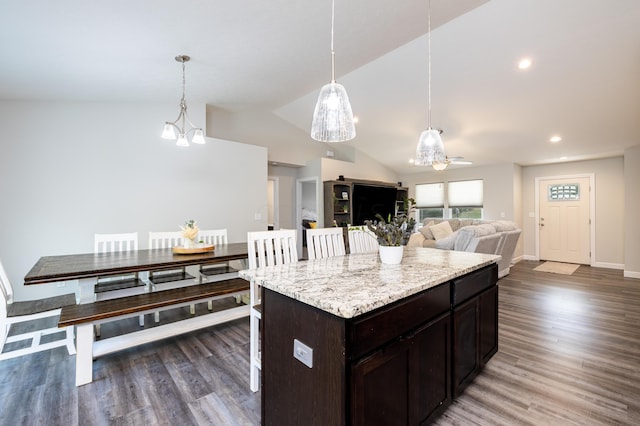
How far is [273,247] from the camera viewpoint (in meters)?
2.34

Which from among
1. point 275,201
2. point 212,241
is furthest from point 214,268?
point 275,201

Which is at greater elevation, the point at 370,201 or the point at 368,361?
the point at 370,201

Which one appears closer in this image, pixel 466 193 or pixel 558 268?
pixel 558 268

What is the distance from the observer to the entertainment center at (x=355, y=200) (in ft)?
21.8

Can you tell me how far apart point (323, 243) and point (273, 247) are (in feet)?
1.57

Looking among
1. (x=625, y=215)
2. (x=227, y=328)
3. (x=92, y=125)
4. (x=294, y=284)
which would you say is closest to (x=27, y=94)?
(x=92, y=125)

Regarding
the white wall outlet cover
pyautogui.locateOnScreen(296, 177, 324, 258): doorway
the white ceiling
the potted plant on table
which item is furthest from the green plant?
pyautogui.locateOnScreen(296, 177, 324, 258): doorway

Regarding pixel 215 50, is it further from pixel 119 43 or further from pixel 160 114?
pixel 160 114

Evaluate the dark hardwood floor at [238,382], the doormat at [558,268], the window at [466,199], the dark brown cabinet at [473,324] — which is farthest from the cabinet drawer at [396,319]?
the window at [466,199]

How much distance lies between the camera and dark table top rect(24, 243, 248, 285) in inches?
85.9

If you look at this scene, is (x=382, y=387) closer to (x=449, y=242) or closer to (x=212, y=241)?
(x=212, y=241)

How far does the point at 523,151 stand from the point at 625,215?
2.07 meters

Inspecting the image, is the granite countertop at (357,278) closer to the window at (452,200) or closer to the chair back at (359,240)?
the chair back at (359,240)

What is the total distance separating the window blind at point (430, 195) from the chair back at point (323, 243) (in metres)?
6.19
